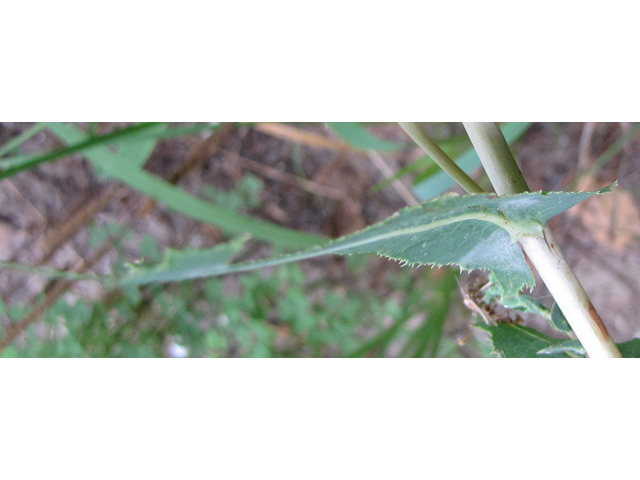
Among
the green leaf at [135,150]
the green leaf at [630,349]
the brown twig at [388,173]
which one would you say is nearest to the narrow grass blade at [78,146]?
the green leaf at [135,150]

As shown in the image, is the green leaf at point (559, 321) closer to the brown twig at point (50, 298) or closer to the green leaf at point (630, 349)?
the green leaf at point (630, 349)

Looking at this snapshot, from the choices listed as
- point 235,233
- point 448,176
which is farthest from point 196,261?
point 235,233

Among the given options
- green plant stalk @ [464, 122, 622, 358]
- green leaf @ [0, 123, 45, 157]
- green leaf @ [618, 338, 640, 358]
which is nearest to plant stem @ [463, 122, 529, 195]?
green plant stalk @ [464, 122, 622, 358]

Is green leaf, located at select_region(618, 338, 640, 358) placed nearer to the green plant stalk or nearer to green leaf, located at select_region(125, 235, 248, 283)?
the green plant stalk

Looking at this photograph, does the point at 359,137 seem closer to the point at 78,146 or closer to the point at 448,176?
the point at 448,176

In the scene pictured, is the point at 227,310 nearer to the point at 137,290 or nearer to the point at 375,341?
the point at 137,290

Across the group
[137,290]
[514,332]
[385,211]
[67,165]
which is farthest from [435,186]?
[67,165]
